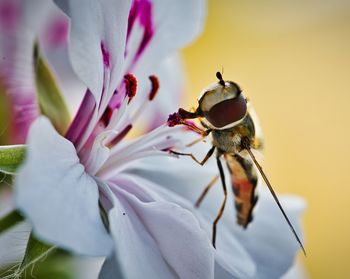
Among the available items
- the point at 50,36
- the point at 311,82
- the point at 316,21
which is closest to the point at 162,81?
the point at 50,36

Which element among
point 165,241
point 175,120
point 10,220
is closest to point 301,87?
point 175,120

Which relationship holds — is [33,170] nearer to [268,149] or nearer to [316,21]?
[268,149]

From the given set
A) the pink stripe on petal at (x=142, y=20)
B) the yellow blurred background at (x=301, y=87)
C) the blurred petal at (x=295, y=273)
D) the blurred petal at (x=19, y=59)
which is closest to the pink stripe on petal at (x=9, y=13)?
the blurred petal at (x=19, y=59)

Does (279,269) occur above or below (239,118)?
below

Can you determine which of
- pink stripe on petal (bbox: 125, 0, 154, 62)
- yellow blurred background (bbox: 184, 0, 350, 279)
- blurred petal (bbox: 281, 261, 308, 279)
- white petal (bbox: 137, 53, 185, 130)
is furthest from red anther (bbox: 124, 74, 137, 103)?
yellow blurred background (bbox: 184, 0, 350, 279)

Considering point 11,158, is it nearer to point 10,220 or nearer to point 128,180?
point 10,220

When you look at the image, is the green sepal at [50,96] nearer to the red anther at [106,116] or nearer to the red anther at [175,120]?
the red anther at [106,116]

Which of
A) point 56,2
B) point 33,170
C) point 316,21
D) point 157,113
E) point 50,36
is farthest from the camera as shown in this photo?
point 316,21
